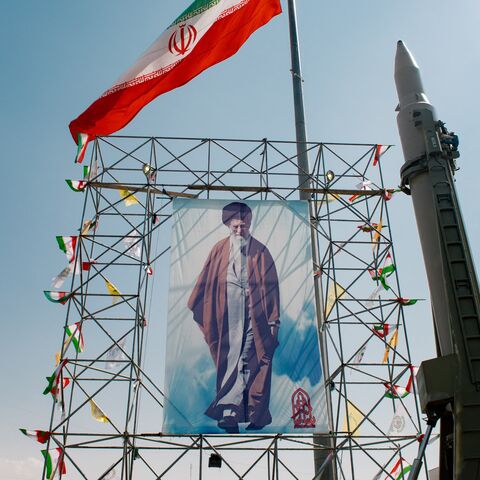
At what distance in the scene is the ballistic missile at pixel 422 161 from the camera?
30.6 ft

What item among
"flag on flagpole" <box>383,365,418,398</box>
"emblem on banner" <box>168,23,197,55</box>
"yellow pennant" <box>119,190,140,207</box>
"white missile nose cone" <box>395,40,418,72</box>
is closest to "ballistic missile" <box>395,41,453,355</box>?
"white missile nose cone" <box>395,40,418,72</box>

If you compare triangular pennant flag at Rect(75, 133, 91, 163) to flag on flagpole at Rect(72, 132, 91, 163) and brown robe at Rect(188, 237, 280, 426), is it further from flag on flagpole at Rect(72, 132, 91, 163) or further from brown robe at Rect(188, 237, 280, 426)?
brown robe at Rect(188, 237, 280, 426)

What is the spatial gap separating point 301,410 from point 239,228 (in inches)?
173

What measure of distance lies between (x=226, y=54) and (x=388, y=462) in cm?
1003

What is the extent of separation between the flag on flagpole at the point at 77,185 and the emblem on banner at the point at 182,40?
3.90 m

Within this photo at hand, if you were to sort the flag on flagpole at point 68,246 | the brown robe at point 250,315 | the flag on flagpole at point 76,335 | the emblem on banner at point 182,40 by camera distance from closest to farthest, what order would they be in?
the brown robe at point 250,315
the flag on flagpole at point 76,335
the flag on flagpole at point 68,246
the emblem on banner at point 182,40

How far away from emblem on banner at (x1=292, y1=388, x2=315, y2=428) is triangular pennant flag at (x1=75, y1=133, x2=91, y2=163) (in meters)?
7.37

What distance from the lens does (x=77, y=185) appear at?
14344mm

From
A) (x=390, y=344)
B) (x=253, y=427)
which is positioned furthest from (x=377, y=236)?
(x=253, y=427)

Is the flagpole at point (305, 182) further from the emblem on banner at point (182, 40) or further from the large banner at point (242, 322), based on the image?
the emblem on banner at point (182, 40)

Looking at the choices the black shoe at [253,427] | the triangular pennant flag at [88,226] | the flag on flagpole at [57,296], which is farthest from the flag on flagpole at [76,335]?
the black shoe at [253,427]

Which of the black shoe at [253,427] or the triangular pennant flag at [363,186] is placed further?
the triangular pennant flag at [363,186]

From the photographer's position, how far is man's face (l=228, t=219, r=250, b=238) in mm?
13969

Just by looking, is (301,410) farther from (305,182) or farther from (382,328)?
(305,182)
